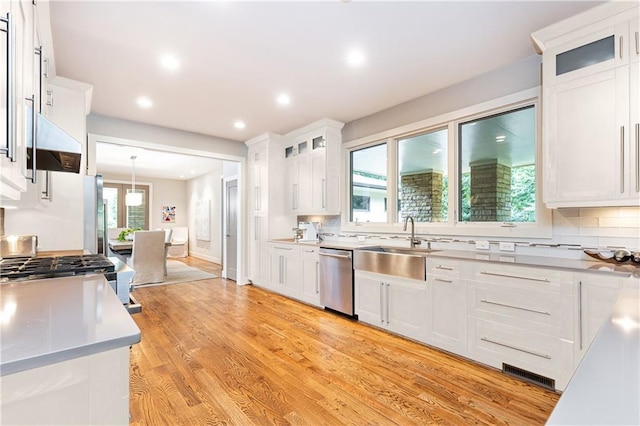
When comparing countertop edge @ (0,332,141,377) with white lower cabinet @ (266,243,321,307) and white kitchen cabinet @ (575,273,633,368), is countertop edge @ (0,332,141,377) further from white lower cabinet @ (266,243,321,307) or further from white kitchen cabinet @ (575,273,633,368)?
white lower cabinet @ (266,243,321,307)

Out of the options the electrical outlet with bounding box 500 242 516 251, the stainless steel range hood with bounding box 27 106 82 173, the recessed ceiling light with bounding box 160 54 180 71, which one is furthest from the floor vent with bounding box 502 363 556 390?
the recessed ceiling light with bounding box 160 54 180 71

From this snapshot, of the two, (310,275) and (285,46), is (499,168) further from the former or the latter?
(310,275)

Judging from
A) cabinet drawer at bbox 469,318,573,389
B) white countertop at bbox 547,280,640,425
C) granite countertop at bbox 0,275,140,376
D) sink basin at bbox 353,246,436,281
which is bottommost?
cabinet drawer at bbox 469,318,573,389

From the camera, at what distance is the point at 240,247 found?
5582 mm

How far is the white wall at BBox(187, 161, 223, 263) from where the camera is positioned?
333 inches

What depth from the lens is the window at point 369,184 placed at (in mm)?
4129

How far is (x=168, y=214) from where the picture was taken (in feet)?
33.1

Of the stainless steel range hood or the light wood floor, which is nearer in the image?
the stainless steel range hood

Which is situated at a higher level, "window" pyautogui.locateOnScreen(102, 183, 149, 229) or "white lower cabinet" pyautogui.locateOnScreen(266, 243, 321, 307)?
"window" pyautogui.locateOnScreen(102, 183, 149, 229)

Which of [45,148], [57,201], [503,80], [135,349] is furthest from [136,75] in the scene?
[503,80]

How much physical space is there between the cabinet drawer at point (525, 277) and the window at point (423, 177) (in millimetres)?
1079

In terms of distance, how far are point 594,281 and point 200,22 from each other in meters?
3.24

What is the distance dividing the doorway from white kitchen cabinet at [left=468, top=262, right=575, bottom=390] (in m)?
4.37

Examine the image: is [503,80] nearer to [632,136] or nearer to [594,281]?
[632,136]
